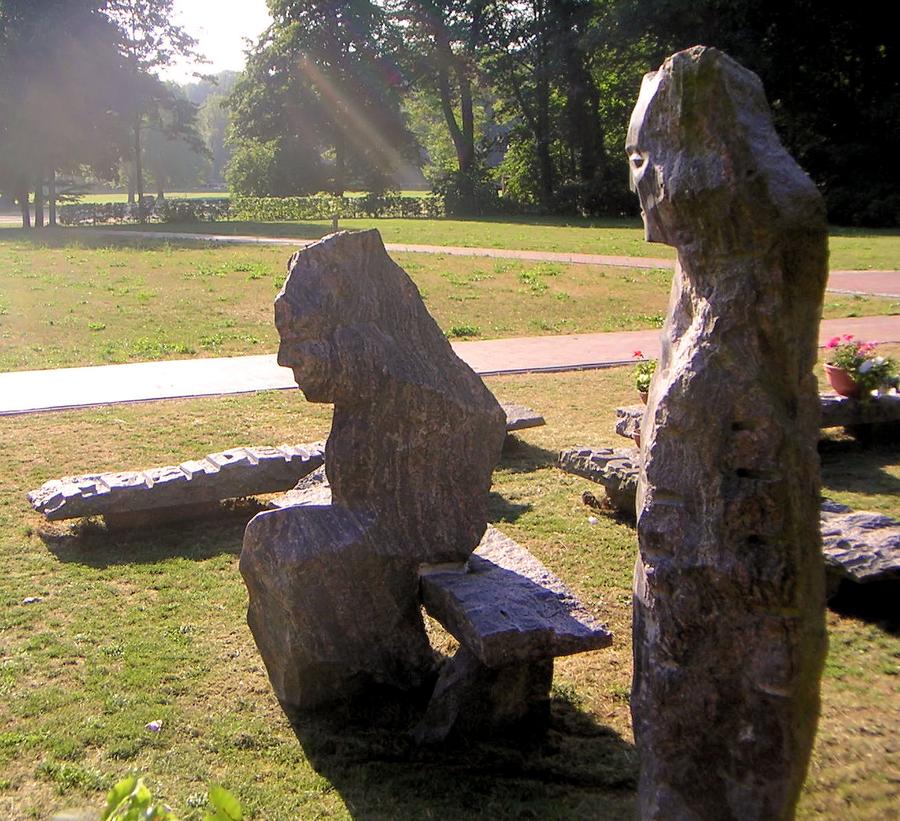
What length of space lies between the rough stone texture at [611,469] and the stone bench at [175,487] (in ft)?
6.22

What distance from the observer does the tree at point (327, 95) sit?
48.9m

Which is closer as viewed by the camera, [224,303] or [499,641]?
[499,641]

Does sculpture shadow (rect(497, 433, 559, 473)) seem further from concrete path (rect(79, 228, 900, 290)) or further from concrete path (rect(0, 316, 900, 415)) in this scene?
concrete path (rect(79, 228, 900, 290))

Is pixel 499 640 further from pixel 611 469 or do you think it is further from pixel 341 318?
pixel 611 469

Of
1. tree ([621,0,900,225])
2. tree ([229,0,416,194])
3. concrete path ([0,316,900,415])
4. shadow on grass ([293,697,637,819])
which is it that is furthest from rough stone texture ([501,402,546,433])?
tree ([229,0,416,194])

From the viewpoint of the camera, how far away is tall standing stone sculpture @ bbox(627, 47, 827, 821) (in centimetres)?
295

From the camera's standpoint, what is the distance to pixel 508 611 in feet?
14.2

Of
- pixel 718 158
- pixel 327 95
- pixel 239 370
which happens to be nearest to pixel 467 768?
→ pixel 718 158

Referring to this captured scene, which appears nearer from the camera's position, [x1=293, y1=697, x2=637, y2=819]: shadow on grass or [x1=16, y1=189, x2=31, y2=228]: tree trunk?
[x1=293, y1=697, x2=637, y2=819]: shadow on grass

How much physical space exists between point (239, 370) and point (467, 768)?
8474mm

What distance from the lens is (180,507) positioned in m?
7.39

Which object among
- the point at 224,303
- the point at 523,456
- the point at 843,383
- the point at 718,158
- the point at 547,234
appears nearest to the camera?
the point at 718,158

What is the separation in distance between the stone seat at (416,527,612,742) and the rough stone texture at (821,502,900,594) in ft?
6.86

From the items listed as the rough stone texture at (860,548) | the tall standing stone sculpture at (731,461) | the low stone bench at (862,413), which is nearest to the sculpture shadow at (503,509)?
the low stone bench at (862,413)
